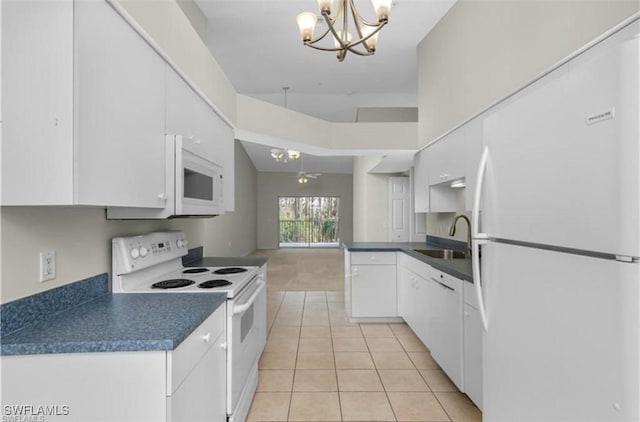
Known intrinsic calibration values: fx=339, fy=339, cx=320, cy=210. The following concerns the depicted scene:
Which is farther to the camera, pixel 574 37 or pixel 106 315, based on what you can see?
pixel 574 37

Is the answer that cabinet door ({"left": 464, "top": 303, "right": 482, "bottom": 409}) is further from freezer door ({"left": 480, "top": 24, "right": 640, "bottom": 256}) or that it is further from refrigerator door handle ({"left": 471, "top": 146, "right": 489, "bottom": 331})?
freezer door ({"left": 480, "top": 24, "right": 640, "bottom": 256})

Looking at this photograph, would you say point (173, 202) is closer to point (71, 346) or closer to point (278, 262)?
point (71, 346)

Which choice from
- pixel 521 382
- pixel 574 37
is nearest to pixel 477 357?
pixel 521 382

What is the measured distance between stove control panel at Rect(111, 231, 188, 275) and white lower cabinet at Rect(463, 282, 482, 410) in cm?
193

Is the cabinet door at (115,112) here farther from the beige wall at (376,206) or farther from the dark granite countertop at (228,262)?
the beige wall at (376,206)

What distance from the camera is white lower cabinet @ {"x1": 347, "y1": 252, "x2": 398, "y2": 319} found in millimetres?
3939

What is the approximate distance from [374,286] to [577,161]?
315cm

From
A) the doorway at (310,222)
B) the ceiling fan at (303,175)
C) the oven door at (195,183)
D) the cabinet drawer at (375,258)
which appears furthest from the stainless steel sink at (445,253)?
the doorway at (310,222)

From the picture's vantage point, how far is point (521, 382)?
124cm

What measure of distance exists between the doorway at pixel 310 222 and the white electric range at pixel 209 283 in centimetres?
1011

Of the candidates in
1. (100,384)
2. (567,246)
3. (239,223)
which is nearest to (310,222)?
(239,223)

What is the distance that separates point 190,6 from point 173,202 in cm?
218

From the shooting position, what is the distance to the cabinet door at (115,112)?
1.12 meters

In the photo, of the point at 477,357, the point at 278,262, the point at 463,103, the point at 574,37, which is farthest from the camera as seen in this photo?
the point at 278,262
